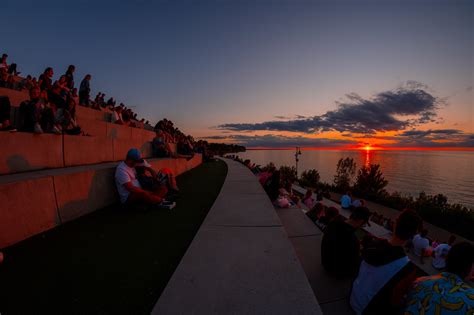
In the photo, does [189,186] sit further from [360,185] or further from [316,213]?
[360,185]

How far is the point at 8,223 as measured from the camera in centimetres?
288

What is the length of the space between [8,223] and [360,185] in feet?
217

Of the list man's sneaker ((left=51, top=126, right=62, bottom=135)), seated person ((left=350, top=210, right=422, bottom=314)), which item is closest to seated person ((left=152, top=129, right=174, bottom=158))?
man's sneaker ((left=51, top=126, right=62, bottom=135))

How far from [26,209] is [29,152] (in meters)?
2.05

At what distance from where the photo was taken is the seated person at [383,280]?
2309 mm

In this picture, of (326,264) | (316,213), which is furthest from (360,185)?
(326,264)

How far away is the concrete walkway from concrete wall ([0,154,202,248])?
8.29 ft

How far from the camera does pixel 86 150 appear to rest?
19.9 feet

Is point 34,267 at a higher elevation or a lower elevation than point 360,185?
higher

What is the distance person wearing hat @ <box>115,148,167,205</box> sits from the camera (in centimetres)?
474

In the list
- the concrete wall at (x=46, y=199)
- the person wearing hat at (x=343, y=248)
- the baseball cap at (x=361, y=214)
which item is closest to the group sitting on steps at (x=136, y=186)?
the concrete wall at (x=46, y=199)

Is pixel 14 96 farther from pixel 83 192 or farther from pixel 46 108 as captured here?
pixel 83 192

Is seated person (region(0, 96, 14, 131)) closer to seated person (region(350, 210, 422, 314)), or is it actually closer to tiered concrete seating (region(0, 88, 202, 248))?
tiered concrete seating (region(0, 88, 202, 248))

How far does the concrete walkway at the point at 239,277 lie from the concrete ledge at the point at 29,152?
4.06 m
